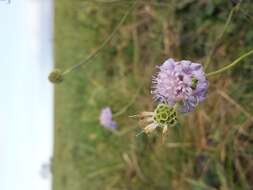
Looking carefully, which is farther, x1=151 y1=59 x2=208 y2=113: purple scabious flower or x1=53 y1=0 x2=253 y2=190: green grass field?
x1=53 y1=0 x2=253 y2=190: green grass field

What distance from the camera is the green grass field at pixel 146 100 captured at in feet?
5.26

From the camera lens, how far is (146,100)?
1780mm

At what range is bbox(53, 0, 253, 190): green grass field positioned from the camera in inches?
63.1

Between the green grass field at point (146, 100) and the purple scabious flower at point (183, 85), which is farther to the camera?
the green grass field at point (146, 100)

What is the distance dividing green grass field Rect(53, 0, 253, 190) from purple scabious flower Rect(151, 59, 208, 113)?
1.66 ft

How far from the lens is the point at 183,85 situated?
789 millimetres

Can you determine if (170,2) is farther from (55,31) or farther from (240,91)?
(55,31)

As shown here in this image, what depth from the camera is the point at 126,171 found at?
1951 mm

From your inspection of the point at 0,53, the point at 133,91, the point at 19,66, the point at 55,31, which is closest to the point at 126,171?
the point at 133,91

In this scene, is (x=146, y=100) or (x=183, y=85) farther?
(x=146, y=100)

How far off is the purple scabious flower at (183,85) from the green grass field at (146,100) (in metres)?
0.50

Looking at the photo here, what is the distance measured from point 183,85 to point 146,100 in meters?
0.99

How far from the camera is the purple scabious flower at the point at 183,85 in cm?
78

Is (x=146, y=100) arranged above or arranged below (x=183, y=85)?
above
